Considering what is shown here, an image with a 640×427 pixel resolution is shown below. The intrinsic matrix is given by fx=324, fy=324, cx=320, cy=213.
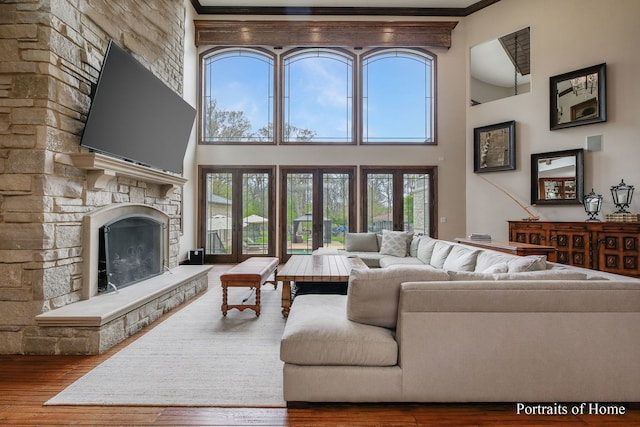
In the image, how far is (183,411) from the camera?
1857 millimetres

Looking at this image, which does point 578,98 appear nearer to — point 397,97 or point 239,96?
point 397,97

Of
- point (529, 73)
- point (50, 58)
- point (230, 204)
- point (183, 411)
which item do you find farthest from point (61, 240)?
point (529, 73)

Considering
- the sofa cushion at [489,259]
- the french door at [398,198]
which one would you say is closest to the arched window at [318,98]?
the french door at [398,198]

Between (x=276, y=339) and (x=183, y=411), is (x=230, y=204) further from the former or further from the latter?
(x=183, y=411)

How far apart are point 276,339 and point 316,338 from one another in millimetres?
1213

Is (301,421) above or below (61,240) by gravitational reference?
below

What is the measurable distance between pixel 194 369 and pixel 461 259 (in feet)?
8.83

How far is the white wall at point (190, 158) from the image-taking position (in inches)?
261

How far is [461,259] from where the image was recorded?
11.2 feet

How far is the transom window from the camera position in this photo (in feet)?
24.6

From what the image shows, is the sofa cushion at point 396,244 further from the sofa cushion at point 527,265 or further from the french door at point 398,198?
the sofa cushion at point 527,265

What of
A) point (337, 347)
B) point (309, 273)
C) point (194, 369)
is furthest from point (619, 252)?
point (194, 369)

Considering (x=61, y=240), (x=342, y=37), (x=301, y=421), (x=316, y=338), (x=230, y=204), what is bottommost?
(x=301, y=421)

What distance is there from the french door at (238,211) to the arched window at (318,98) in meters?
1.30
